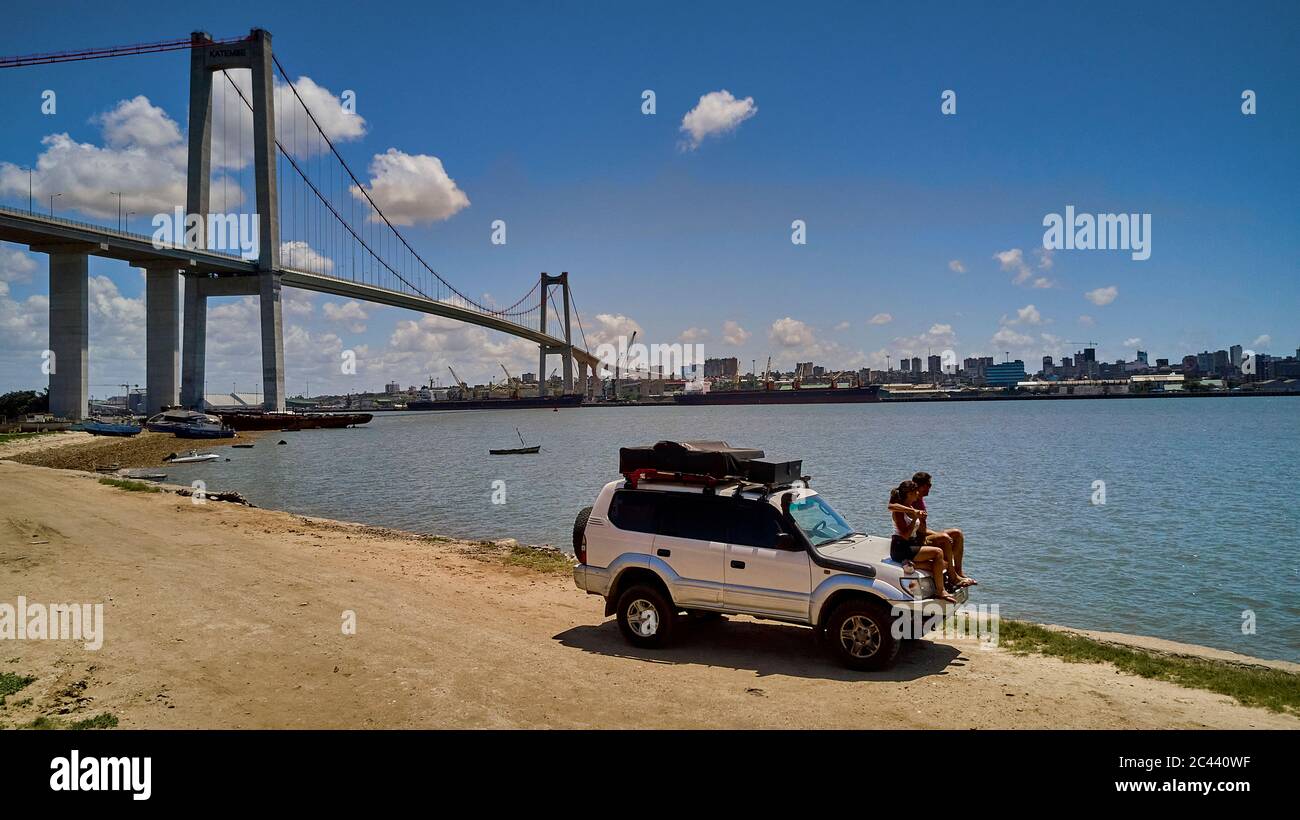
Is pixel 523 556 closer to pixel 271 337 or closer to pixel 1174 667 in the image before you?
pixel 1174 667

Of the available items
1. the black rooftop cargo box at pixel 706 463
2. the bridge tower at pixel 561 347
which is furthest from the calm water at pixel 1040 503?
the bridge tower at pixel 561 347

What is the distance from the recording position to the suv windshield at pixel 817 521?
27.0 ft

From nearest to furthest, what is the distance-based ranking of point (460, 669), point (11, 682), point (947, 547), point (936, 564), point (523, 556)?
point (11, 682), point (460, 669), point (936, 564), point (947, 547), point (523, 556)

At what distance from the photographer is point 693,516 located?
8547mm

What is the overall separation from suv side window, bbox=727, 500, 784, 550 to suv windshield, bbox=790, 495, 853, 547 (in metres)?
0.24

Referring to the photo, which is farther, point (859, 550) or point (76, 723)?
point (859, 550)

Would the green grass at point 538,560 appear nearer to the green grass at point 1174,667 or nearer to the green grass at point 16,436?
the green grass at point 1174,667

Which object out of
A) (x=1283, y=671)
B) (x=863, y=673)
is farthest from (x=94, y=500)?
(x=1283, y=671)

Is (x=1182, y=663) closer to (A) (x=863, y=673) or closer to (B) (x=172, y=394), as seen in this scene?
(A) (x=863, y=673)

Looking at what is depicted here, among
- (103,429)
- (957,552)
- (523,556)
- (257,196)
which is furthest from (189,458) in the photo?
(957,552)

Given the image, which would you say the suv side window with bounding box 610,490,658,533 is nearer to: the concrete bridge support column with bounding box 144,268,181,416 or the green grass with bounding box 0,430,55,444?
the green grass with bounding box 0,430,55,444

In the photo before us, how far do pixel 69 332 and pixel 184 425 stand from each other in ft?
35.1
